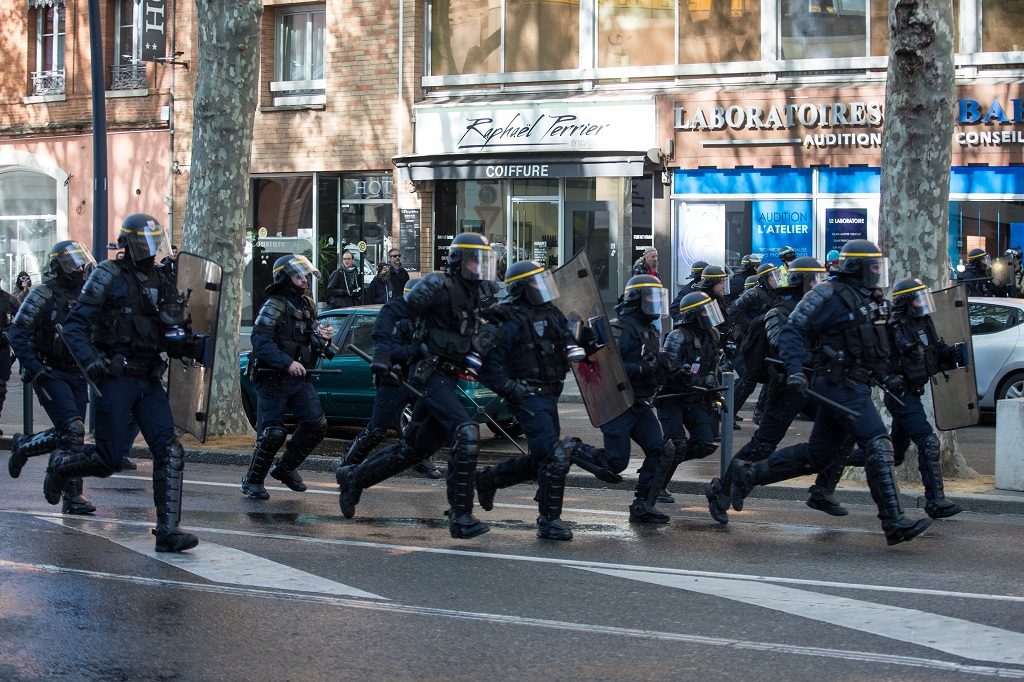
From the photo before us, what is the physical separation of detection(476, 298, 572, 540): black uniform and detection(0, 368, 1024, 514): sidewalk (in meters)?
2.63

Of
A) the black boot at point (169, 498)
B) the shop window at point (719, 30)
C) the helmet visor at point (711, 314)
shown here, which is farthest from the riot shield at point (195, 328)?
the shop window at point (719, 30)

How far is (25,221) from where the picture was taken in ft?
93.9

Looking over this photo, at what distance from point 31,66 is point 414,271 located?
9911 millimetres

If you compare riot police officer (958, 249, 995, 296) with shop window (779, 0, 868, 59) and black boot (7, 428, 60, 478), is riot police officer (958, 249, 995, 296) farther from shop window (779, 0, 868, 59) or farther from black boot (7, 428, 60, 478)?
black boot (7, 428, 60, 478)

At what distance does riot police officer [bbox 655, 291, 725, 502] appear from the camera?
30.4ft

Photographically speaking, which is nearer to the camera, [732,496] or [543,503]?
[543,503]

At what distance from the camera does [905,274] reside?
10930 millimetres

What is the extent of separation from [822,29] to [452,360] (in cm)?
1540

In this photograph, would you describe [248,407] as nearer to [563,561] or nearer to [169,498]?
[169,498]

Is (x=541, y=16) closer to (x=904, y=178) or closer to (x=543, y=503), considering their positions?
(x=904, y=178)

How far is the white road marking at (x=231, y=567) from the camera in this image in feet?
22.4

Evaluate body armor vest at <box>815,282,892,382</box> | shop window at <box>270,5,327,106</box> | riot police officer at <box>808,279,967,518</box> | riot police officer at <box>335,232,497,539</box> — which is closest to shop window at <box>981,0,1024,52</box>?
shop window at <box>270,5,327,106</box>

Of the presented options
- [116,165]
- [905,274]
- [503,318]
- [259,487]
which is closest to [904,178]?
[905,274]

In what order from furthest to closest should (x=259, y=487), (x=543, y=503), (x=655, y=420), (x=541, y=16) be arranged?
(x=541, y=16) → (x=259, y=487) → (x=655, y=420) → (x=543, y=503)
